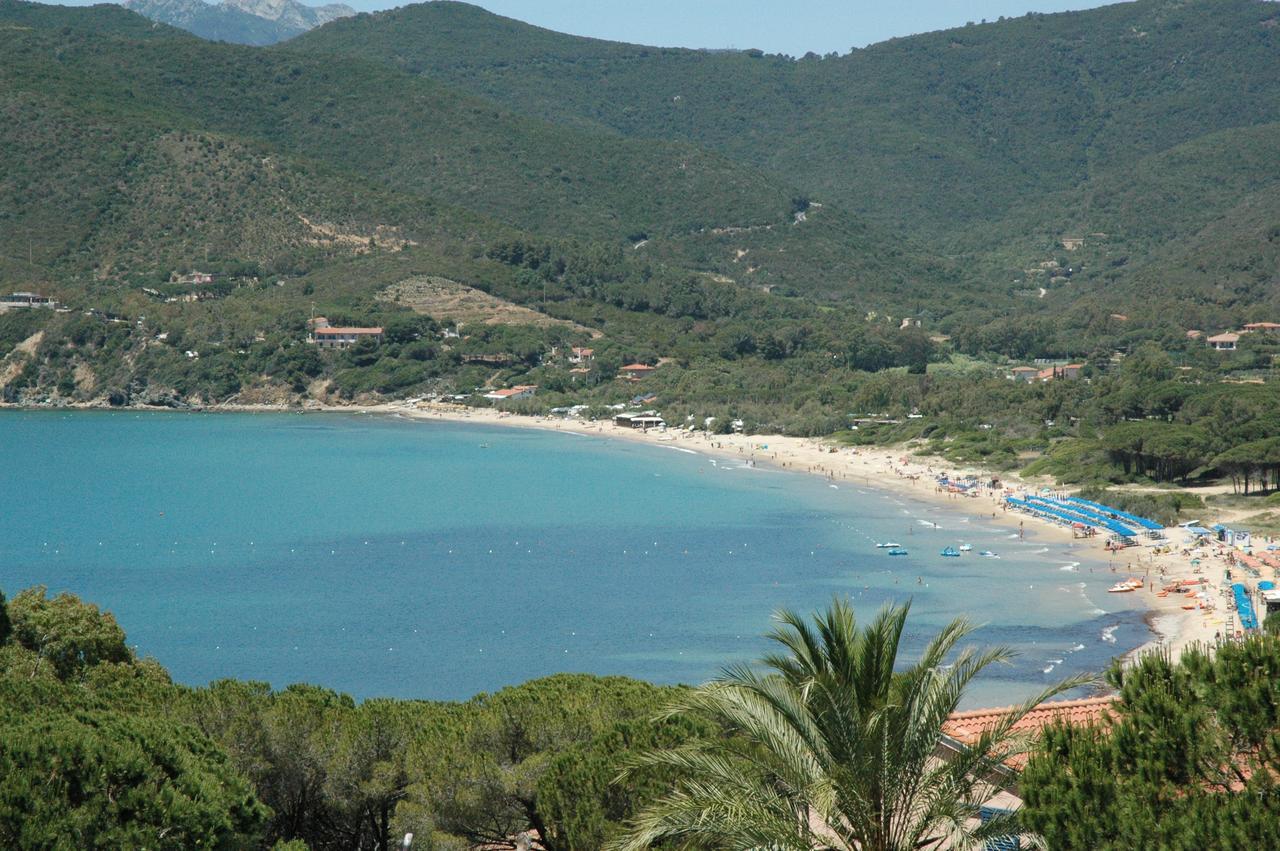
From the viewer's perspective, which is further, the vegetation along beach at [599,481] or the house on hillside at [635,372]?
the house on hillside at [635,372]

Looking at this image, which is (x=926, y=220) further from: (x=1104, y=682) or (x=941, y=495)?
(x=1104, y=682)

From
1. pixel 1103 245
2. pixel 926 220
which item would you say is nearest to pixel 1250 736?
pixel 1103 245

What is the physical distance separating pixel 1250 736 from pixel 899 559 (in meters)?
33.8

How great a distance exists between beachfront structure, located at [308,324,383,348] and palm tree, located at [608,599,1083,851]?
9169 cm

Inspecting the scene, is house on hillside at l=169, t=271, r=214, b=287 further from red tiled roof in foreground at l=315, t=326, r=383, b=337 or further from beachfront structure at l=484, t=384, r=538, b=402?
beachfront structure at l=484, t=384, r=538, b=402

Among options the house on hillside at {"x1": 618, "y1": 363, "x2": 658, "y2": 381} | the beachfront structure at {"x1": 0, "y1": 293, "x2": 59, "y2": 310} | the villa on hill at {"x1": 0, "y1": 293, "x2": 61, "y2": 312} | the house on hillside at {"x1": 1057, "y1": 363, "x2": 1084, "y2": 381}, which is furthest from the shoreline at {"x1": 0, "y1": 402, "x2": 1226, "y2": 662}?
the house on hillside at {"x1": 1057, "y1": 363, "x2": 1084, "y2": 381}

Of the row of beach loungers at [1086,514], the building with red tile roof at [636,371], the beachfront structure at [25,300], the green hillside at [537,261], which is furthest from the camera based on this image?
the beachfront structure at [25,300]

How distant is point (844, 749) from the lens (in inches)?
317

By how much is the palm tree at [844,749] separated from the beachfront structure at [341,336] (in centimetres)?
9169

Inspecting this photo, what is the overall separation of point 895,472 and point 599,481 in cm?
1207

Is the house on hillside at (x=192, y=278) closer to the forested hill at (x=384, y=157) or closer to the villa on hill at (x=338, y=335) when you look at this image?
the forested hill at (x=384, y=157)

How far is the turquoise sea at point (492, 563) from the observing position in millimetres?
30391

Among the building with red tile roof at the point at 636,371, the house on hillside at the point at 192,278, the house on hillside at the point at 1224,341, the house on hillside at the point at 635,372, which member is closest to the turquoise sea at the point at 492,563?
the house on hillside at the point at 635,372

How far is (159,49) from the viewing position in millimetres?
161375
